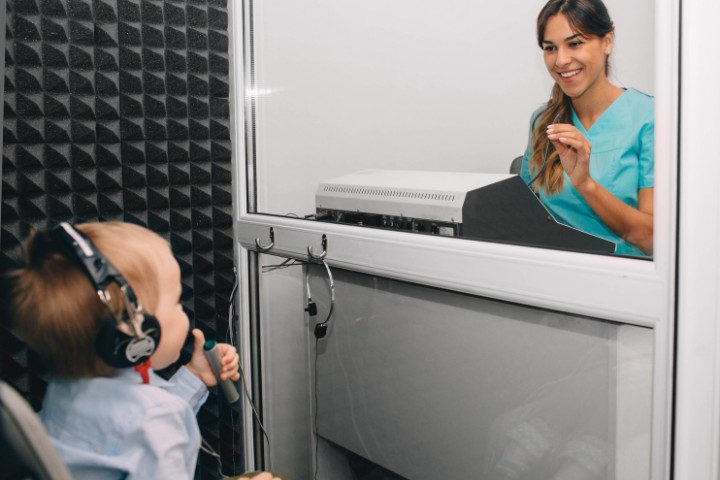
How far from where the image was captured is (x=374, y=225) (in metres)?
1.35

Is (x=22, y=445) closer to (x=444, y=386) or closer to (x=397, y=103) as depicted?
(x=444, y=386)

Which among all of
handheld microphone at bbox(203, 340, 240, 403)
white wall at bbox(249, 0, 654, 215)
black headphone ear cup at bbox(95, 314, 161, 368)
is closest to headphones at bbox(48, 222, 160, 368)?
black headphone ear cup at bbox(95, 314, 161, 368)

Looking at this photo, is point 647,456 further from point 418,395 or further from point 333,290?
point 333,290

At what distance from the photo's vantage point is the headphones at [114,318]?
79 cm

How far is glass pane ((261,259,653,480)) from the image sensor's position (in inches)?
38.5

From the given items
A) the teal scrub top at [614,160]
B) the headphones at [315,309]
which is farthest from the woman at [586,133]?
the headphones at [315,309]

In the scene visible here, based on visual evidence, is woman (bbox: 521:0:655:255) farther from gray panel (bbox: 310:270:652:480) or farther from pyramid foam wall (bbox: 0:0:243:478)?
pyramid foam wall (bbox: 0:0:243:478)

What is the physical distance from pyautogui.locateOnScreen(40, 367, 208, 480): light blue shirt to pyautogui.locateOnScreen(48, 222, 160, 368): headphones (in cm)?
9

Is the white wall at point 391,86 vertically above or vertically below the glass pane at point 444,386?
above

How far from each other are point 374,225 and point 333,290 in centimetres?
21

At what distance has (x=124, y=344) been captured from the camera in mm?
831

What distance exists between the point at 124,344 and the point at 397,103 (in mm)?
1240

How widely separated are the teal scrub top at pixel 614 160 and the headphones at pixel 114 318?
680 mm

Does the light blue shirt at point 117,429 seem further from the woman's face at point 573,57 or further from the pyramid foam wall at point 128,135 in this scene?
the woman's face at point 573,57
